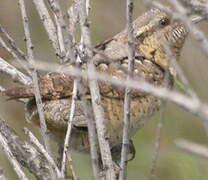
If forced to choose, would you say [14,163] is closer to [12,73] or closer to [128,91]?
[128,91]

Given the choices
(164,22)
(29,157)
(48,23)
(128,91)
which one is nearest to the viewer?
(128,91)

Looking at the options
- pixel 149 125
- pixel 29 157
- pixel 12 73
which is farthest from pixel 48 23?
pixel 149 125

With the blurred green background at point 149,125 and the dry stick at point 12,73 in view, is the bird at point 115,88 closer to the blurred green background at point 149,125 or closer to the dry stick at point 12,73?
the dry stick at point 12,73

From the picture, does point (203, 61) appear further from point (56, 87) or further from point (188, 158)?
point (56, 87)

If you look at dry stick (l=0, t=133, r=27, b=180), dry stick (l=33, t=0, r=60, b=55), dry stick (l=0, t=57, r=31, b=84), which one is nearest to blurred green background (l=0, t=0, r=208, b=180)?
dry stick (l=0, t=57, r=31, b=84)

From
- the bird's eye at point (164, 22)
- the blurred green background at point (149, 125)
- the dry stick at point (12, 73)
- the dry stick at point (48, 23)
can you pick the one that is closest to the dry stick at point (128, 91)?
the dry stick at point (48, 23)
